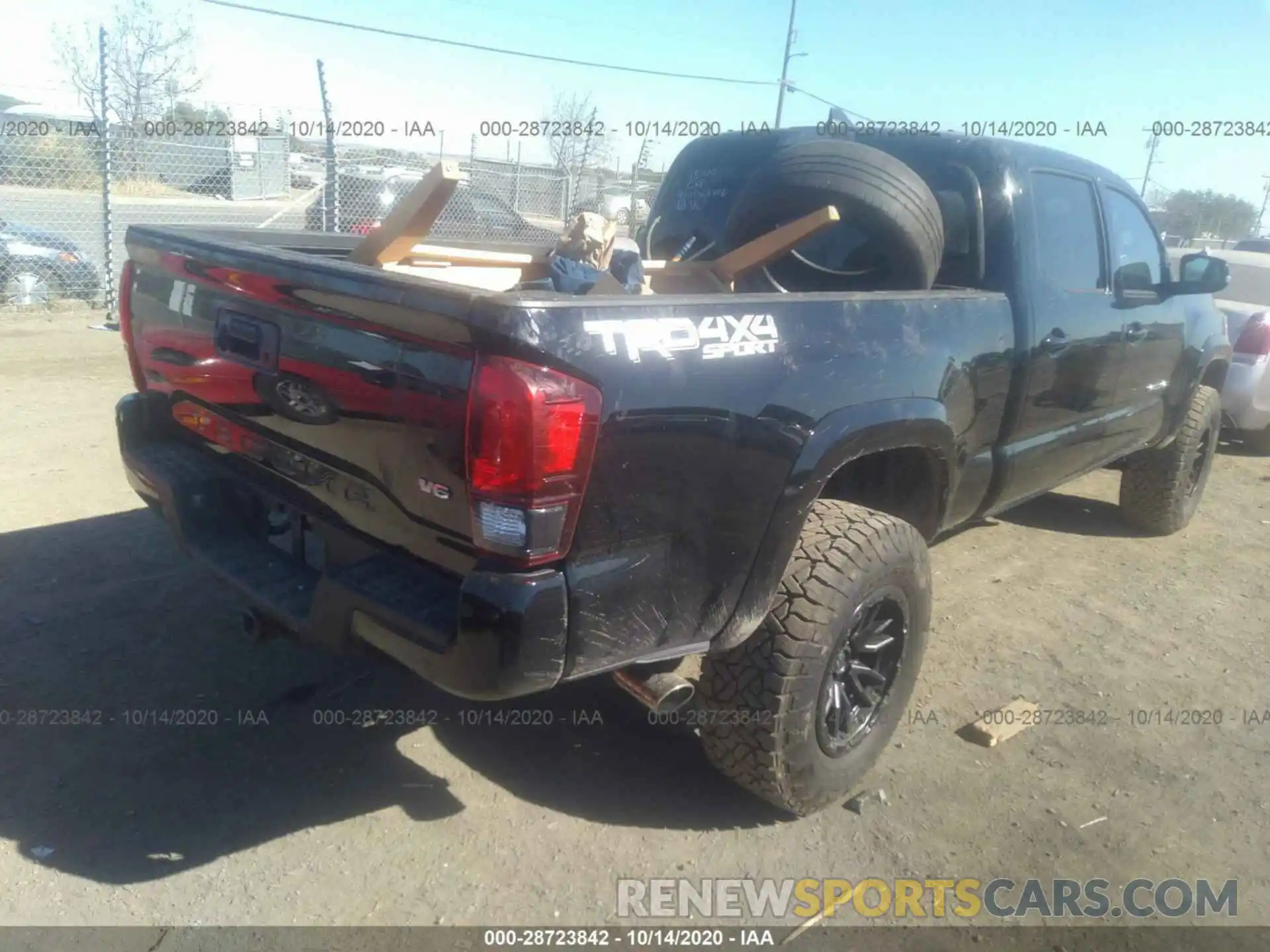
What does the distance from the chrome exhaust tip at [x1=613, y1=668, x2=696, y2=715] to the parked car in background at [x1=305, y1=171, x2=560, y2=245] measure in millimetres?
8830

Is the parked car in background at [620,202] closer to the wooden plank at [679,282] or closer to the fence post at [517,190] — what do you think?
the fence post at [517,190]

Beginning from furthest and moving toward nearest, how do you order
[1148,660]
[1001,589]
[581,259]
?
1. [1001,589]
2. [1148,660]
3. [581,259]

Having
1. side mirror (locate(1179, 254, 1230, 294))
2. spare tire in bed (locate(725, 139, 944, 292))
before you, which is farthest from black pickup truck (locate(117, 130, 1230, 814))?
side mirror (locate(1179, 254, 1230, 294))

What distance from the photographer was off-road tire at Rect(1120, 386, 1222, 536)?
17.9 ft

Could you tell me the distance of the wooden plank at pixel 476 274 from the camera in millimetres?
3539

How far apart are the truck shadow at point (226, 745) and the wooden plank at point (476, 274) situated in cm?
139

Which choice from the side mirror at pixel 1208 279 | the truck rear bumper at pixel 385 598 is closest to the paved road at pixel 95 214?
the truck rear bumper at pixel 385 598

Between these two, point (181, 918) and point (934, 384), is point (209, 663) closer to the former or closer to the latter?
point (181, 918)

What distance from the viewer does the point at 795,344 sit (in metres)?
2.54

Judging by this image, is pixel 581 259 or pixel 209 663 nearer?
pixel 209 663

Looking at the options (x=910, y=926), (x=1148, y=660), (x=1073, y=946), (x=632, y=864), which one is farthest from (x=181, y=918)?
(x=1148, y=660)

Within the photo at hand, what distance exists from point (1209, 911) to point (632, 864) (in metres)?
1.61

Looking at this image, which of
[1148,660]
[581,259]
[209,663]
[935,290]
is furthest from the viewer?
[1148,660]

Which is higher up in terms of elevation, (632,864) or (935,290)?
(935,290)
